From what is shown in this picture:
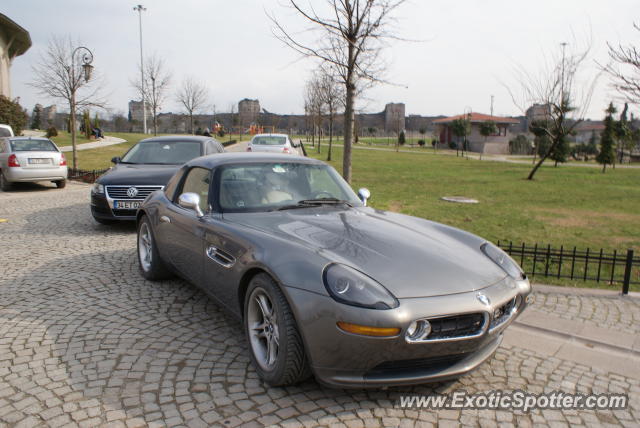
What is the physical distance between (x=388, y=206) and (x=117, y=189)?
6290mm

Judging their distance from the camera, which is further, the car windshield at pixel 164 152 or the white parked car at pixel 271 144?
the white parked car at pixel 271 144

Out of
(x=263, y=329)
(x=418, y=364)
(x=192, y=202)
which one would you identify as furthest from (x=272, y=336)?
(x=192, y=202)

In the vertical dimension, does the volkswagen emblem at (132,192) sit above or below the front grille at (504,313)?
above

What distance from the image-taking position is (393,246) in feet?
10.5

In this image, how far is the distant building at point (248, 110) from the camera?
8369 centimetres

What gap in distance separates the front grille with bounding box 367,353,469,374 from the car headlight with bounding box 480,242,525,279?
34.1 inches

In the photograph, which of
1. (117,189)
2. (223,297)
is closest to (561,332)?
(223,297)

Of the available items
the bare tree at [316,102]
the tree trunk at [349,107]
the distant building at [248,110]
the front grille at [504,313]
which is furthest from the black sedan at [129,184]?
the distant building at [248,110]

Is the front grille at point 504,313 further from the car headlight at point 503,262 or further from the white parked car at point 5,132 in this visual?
the white parked car at point 5,132

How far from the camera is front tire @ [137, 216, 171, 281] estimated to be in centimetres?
509

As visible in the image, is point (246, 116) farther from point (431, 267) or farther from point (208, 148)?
point (431, 267)

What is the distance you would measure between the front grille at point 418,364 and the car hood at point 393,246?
0.37m

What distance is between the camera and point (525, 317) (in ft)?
14.6

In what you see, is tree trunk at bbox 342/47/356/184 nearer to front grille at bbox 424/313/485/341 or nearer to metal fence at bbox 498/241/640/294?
metal fence at bbox 498/241/640/294
